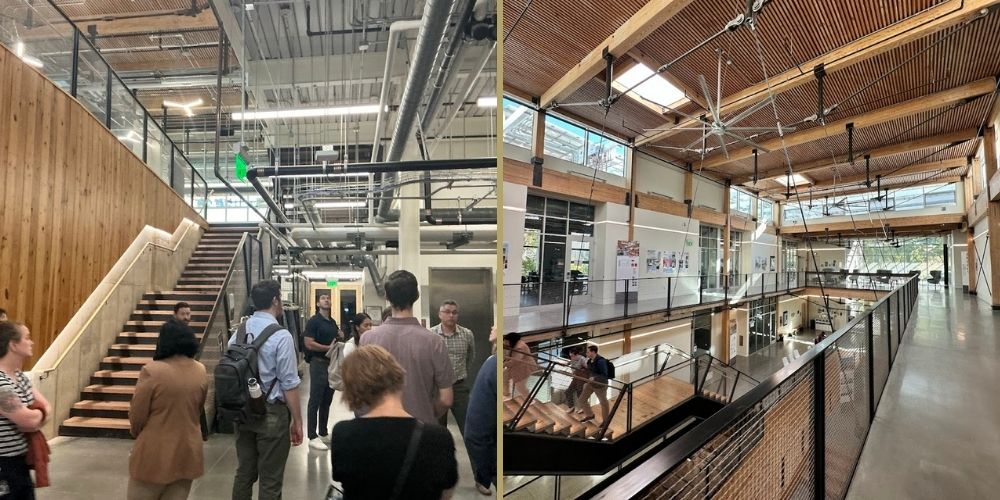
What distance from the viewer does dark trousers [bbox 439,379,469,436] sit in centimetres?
49

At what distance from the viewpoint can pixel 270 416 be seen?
31.9 inches

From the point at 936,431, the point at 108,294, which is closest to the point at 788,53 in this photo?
the point at 936,431

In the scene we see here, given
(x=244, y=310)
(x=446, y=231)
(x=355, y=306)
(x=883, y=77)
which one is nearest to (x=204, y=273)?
(x=244, y=310)

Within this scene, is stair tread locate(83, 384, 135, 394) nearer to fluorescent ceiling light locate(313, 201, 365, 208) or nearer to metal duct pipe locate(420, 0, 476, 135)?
fluorescent ceiling light locate(313, 201, 365, 208)

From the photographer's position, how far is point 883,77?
6.29 meters

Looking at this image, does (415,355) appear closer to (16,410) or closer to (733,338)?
(16,410)

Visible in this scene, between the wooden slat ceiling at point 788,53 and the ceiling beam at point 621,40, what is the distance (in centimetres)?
13

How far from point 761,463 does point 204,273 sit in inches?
53.9

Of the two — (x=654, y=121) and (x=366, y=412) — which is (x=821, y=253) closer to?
(x=654, y=121)

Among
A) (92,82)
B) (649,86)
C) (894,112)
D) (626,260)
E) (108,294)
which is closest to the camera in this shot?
(108,294)

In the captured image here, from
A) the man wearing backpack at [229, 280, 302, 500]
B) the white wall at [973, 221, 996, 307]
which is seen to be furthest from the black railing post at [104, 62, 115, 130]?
the white wall at [973, 221, 996, 307]

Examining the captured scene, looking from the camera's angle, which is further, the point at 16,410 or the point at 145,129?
the point at 145,129

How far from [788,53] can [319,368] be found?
681cm

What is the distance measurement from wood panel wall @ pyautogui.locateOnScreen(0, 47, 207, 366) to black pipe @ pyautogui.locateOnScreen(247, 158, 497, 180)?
269mm
